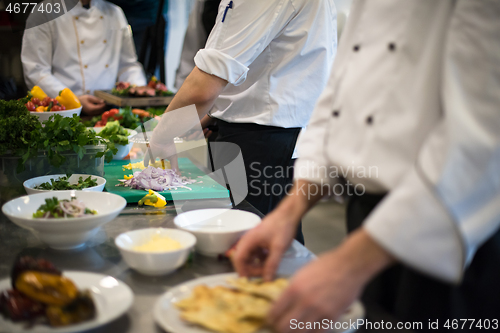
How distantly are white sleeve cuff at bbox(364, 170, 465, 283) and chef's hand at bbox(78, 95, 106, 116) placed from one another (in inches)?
98.2

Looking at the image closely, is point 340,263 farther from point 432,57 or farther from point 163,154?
point 163,154

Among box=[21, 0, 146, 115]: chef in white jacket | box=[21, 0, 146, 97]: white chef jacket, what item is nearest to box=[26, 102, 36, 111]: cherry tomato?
box=[21, 0, 146, 115]: chef in white jacket

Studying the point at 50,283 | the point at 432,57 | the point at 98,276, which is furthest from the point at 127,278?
the point at 432,57

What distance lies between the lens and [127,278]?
30.4 inches

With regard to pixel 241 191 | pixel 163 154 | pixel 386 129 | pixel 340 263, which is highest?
pixel 386 129

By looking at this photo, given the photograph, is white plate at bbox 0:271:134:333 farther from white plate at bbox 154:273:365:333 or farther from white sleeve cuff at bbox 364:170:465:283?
white sleeve cuff at bbox 364:170:465:283

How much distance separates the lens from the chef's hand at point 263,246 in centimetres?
71

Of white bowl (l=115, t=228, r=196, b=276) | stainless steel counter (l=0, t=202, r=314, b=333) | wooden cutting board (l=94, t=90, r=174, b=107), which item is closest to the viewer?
stainless steel counter (l=0, t=202, r=314, b=333)

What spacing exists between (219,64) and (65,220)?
763 millimetres

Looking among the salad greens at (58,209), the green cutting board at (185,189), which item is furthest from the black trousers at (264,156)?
the salad greens at (58,209)

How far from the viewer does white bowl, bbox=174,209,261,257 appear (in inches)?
33.6

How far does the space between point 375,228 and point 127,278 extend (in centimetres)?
47

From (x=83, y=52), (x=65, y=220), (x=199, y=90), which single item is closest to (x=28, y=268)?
(x=65, y=220)

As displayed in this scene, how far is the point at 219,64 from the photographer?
1372 mm
